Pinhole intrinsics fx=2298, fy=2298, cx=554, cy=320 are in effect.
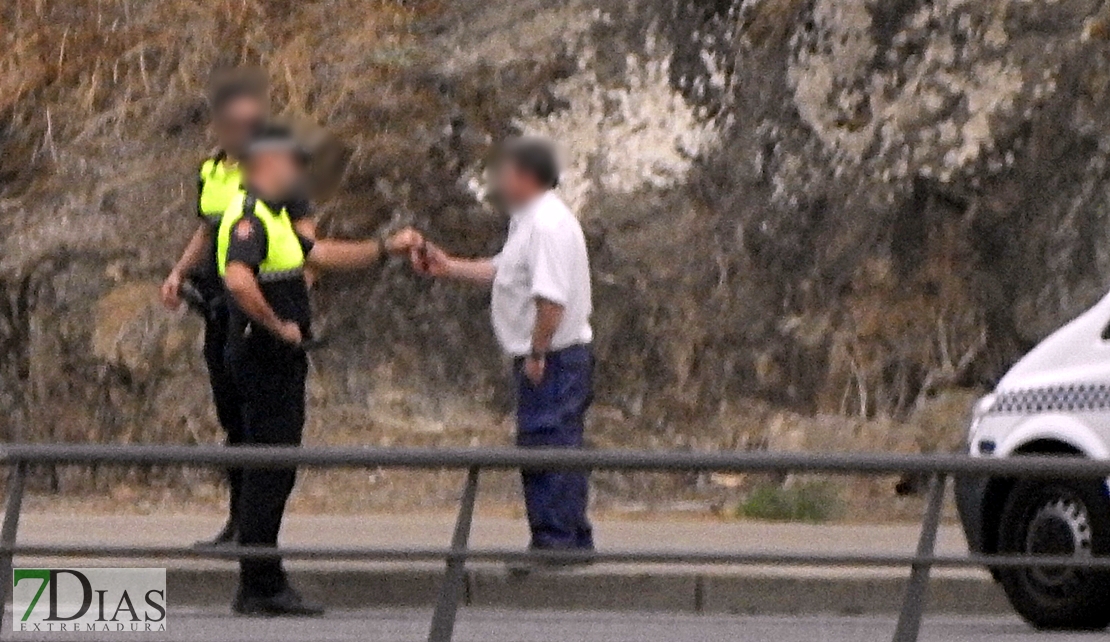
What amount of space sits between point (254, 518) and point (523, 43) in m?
7.09

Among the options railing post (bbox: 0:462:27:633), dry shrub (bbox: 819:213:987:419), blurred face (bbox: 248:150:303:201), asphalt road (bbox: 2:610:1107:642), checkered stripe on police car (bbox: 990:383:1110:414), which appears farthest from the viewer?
dry shrub (bbox: 819:213:987:419)

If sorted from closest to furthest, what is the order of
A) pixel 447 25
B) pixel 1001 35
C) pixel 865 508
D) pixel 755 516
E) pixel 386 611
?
pixel 386 611, pixel 865 508, pixel 755 516, pixel 1001 35, pixel 447 25

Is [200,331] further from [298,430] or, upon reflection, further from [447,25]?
[298,430]

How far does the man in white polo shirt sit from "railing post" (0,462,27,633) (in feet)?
9.13

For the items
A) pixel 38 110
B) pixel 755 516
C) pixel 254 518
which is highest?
pixel 38 110

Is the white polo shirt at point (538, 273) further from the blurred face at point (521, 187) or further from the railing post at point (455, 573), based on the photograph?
the railing post at point (455, 573)

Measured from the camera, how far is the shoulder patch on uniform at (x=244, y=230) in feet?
26.2

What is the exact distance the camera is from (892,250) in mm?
13664

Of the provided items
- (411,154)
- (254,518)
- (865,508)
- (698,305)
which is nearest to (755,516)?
(865,508)

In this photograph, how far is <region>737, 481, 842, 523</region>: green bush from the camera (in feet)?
35.6
